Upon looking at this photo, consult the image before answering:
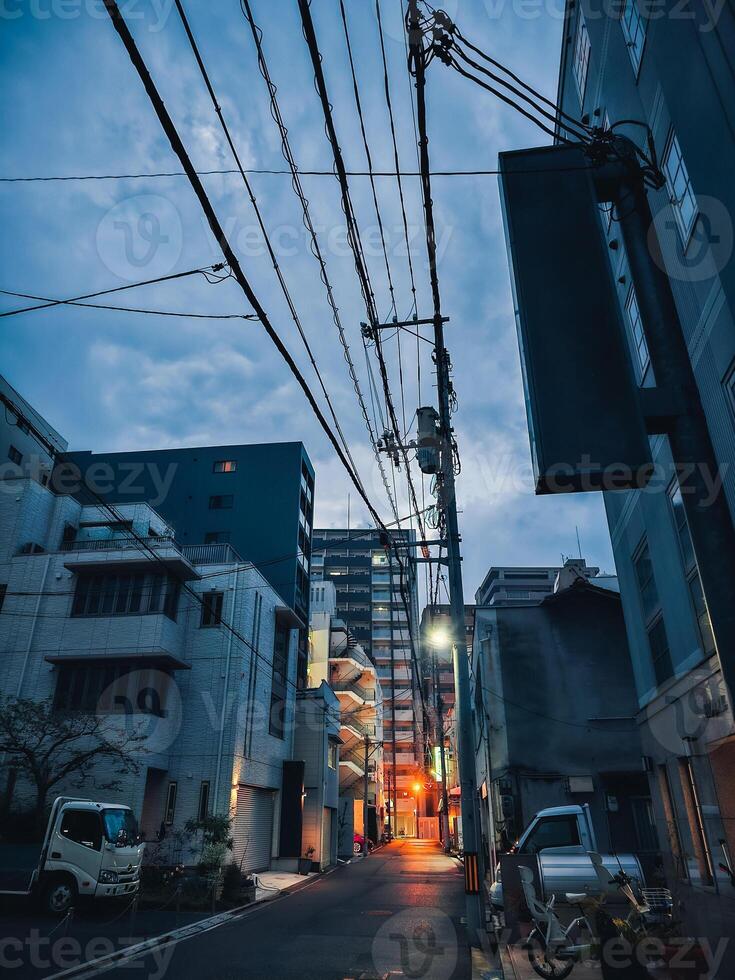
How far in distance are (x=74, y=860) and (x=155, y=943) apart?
4.10 metres

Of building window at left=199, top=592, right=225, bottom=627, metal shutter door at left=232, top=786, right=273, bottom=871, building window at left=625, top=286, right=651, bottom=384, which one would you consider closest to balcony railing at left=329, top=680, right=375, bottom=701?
metal shutter door at left=232, top=786, right=273, bottom=871

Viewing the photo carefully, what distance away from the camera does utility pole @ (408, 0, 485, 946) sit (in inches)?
265

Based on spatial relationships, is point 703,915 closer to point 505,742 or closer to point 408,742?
point 505,742

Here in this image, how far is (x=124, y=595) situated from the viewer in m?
25.1

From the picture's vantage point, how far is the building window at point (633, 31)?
38.6 ft

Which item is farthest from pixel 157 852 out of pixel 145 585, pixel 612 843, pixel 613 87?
pixel 613 87

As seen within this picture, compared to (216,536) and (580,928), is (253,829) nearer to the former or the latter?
(216,536)

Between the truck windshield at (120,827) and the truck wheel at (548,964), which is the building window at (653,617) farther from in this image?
the truck windshield at (120,827)

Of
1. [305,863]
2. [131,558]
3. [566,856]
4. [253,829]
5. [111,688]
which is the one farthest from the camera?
[305,863]

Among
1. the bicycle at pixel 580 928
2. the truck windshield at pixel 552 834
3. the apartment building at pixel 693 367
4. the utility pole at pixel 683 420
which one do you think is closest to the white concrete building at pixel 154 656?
the truck windshield at pixel 552 834

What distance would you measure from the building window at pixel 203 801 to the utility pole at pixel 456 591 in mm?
14352

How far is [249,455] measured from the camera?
43719mm

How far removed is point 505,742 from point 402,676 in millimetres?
61830

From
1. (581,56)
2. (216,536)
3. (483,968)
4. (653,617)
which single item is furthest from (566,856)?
(216,536)
